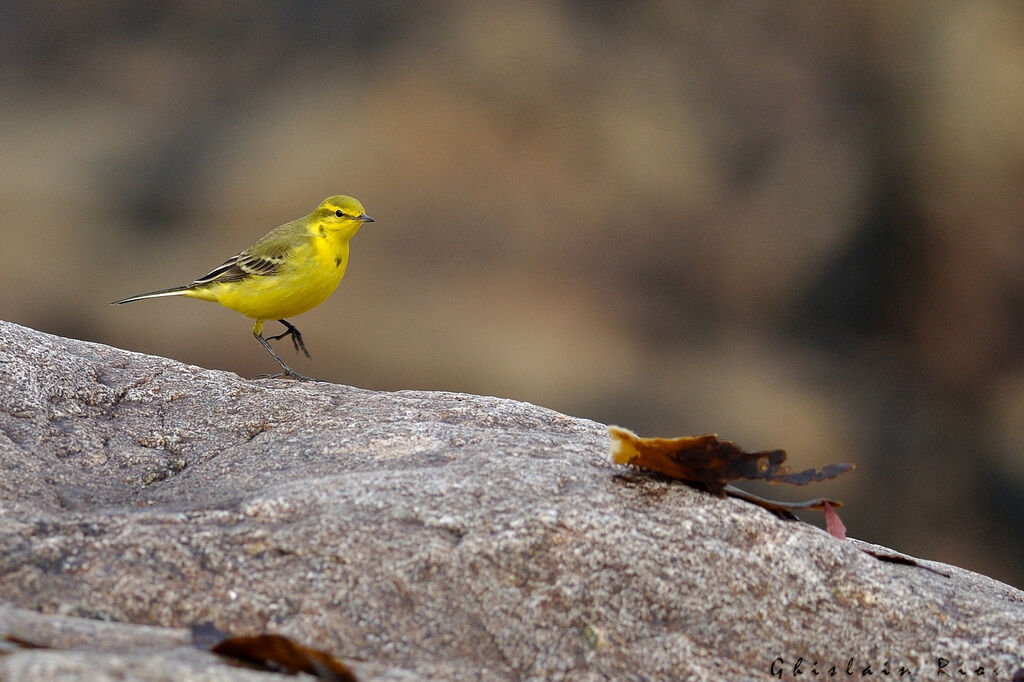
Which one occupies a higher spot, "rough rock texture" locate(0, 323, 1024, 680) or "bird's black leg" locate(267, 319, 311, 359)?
"bird's black leg" locate(267, 319, 311, 359)

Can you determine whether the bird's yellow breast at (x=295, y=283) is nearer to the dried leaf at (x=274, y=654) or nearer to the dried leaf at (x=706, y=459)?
the dried leaf at (x=706, y=459)

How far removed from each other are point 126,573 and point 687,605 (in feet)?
3.57

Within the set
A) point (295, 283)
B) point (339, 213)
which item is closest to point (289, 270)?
point (295, 283)

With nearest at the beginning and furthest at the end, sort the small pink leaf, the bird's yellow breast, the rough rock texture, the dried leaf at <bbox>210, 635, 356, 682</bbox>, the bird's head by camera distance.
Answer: the dried leaf at <bbox>210, 635, 356, 682</bbox>, the rough rock texture, the small pink leaf, the bird's yellow breast, the bird's head

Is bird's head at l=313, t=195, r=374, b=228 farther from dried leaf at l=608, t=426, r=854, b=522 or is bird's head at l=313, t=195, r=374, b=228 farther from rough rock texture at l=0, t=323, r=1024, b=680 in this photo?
dried leaf at l=608, t=426, r=854, b=522

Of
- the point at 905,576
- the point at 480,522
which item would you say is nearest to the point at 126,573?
the point at 480,522

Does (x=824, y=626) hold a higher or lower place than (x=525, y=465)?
lower

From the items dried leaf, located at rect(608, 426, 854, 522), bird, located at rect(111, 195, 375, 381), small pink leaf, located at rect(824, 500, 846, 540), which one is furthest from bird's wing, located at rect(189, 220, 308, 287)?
small pink leaf, located at rect(824, 500, 846, 540)

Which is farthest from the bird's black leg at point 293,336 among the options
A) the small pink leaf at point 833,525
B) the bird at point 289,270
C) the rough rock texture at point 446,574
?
the small pink leaf at point 833,525

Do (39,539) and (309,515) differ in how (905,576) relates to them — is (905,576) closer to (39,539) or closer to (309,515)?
(309,515)

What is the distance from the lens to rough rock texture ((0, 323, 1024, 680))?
1877mm

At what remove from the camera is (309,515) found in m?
2.22

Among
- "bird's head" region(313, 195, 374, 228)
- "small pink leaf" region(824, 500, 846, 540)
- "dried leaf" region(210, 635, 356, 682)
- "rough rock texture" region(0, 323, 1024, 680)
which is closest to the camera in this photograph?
"dried leaf" region(210, 635, 356, 682)

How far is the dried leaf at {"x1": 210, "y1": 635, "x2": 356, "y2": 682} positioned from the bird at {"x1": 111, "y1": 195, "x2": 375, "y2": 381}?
2.76m
